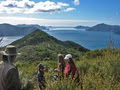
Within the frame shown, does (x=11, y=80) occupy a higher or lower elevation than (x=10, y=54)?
lower

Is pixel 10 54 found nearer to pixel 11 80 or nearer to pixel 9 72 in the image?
pixel 9 72

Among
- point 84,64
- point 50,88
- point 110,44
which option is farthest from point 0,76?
point 84,64

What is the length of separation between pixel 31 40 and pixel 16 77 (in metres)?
75.9

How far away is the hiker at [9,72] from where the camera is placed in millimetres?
3686

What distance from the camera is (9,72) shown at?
368 centimetres

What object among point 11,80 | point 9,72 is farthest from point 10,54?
point 11,80

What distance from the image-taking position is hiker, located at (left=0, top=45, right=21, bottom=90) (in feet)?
12.1

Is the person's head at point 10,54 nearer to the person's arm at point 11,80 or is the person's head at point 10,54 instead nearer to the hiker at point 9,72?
the hiker at point 9,72

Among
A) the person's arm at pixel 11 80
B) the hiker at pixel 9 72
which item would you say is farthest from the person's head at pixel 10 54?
the person's arm at pixel 11 80

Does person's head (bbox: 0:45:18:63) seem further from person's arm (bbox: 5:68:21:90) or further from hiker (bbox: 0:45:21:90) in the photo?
person's arm (bbox: 5:68:21:90)

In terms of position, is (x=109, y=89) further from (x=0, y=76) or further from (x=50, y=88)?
(x=0, y=76)

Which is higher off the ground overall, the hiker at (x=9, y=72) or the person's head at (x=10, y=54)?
the person's head at (x=10, y=54)

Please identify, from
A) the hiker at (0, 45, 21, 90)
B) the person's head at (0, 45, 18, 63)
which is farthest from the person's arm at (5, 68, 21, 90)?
the person's head at (0, 45, 18, 63)

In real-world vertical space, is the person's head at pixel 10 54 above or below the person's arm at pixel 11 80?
above
